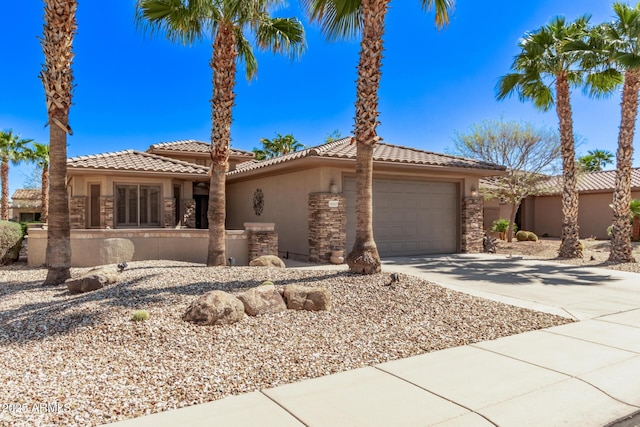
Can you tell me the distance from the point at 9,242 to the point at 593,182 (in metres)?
30.0

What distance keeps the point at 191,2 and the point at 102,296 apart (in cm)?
709

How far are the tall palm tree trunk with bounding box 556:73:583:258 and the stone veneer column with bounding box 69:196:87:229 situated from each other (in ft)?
59.9

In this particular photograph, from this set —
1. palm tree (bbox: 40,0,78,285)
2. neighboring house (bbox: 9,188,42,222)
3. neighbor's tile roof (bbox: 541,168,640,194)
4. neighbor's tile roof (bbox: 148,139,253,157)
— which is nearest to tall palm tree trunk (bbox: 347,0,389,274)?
palm tree (bbox: 40,0,78,285)

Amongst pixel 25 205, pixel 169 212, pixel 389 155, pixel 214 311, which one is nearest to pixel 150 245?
pixel 169 212

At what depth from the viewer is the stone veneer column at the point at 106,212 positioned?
17.0m

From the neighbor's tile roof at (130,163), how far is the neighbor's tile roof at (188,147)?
11.8 ft

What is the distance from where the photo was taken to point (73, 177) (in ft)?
57.7

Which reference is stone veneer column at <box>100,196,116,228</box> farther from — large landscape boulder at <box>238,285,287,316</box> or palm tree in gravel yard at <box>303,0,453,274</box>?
large landscape boulder at <box>238,285,287,316</box>

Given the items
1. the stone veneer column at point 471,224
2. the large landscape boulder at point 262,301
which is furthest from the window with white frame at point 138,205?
the large landscape boulder at point 262,301

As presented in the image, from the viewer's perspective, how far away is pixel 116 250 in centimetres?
1227

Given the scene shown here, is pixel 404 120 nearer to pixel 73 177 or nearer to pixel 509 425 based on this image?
pixel 73 177

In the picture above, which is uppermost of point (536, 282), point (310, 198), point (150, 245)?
point (310, 198)

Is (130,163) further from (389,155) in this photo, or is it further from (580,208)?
(580,208)

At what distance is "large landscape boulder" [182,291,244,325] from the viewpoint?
586 centimetres
